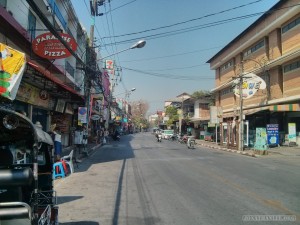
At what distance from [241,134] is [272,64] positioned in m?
7.89

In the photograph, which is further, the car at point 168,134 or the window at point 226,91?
the car at point 168,134

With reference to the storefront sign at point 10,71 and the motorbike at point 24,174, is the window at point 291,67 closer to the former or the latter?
the storefront sign at point 10,71

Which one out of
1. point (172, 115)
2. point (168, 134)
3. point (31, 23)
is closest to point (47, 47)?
point (31, 23)

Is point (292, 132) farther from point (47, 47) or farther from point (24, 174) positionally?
point (24, 174)

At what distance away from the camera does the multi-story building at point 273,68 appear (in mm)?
30172

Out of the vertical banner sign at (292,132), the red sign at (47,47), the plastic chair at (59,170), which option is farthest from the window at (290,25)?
the plastic chair at (59,170)

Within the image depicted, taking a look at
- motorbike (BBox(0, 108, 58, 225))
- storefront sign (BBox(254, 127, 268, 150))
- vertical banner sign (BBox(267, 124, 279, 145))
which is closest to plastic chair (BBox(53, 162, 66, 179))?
motorbike (BBox(0, 108, 58, 225))

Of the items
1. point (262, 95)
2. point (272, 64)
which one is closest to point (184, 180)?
point (272, 64)

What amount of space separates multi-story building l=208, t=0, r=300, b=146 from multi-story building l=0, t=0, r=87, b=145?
48.3ft

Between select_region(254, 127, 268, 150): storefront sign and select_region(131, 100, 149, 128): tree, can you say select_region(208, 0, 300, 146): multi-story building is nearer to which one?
select_region(254, 127, 268, 150): storefront sign

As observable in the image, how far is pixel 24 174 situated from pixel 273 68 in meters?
33.3

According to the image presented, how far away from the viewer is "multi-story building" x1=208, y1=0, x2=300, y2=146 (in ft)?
99.0

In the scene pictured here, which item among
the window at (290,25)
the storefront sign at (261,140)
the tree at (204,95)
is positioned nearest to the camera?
the storefront sign at (261,140)

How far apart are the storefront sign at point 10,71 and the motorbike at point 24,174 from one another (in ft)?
4.79
